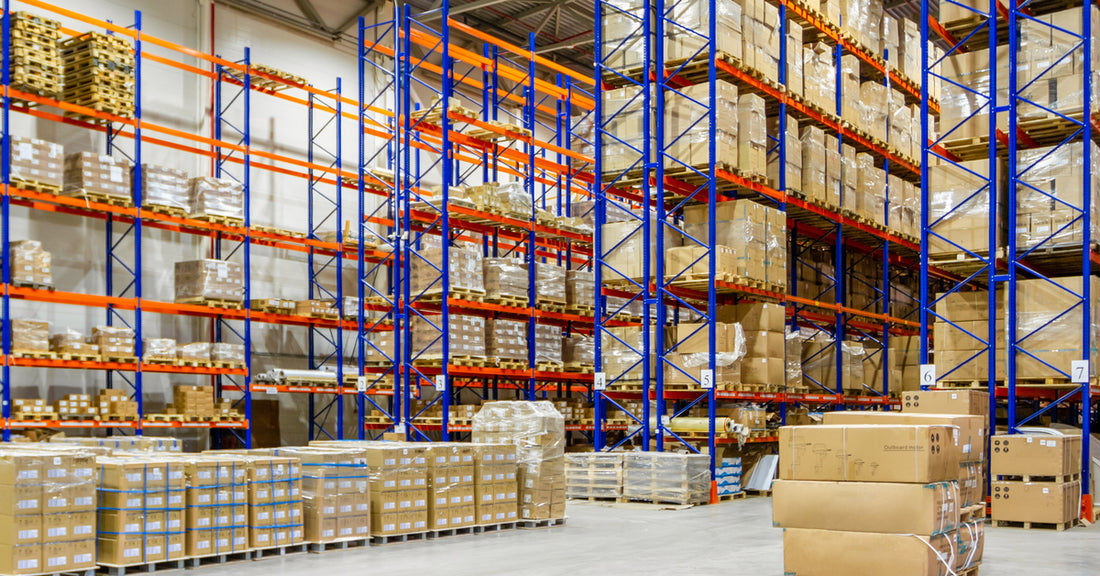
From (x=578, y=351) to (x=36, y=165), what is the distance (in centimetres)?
871

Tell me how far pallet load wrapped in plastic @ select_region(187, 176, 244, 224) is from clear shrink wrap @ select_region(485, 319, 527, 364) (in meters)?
4.22

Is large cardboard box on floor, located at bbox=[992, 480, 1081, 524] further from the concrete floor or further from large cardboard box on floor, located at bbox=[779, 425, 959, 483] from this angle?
large cardboard box on floor, located at bbox=[779, 425, 959, 483]

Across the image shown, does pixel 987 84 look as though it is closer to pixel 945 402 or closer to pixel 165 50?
pixel 945 402

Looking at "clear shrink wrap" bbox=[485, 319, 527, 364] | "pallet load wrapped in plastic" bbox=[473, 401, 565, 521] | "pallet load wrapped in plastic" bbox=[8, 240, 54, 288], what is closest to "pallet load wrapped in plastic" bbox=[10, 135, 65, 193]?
"pallet load wrapped in plastic" bbox=[8, 240, 54, 288]

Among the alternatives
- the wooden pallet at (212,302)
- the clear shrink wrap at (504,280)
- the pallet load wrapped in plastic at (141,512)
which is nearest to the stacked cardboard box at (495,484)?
the pallet load wrapped in plastic at (141,512)

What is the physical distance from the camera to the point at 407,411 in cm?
1591

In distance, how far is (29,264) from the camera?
1409 cm

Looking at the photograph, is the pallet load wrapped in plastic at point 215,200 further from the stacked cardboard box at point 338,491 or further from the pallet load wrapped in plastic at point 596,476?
the stacked cardboard box at point 338,491

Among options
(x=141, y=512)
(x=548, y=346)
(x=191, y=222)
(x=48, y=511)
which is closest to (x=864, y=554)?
(x=141, y=512)

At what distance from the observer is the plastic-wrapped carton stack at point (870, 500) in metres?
6.52

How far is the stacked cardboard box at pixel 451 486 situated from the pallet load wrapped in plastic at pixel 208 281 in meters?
7.78

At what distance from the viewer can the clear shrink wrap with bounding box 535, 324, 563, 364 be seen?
1738 cm

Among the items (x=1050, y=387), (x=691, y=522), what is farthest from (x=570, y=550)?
(x=1050, y=387)

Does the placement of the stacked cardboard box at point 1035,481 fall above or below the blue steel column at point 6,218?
below
